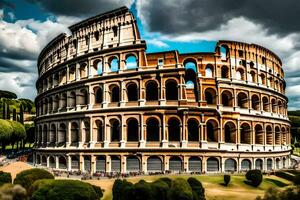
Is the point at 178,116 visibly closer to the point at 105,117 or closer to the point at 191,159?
the point at 191,159

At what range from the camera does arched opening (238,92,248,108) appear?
3604cm

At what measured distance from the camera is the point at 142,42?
34.2 m

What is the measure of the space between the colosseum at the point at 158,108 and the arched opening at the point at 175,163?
4.3 inches

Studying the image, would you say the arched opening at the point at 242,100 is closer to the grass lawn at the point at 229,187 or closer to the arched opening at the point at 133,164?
the grass lawn at the point at 229,187

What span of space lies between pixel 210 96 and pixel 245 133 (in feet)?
20.9

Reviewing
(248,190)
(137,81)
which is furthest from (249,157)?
(137,81)

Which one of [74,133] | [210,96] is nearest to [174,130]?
[210,96]

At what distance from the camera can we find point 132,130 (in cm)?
3484

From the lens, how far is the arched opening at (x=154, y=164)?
32.0 m

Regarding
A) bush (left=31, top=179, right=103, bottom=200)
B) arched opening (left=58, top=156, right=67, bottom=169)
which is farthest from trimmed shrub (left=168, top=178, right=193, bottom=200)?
arched opening (left=58, top=156, right=67, bottom=169)

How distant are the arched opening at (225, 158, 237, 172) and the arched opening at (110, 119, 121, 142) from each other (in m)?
12.9

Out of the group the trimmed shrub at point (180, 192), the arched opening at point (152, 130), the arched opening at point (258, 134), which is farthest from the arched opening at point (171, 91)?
the trimmed shrub at point (180, 192)

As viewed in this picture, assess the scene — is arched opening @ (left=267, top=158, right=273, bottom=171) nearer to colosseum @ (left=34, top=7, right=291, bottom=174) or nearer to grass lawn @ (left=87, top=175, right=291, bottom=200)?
colosseum @ (left=34, top=7, right=291, bottom=174)

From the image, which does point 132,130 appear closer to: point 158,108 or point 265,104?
point 158,108
